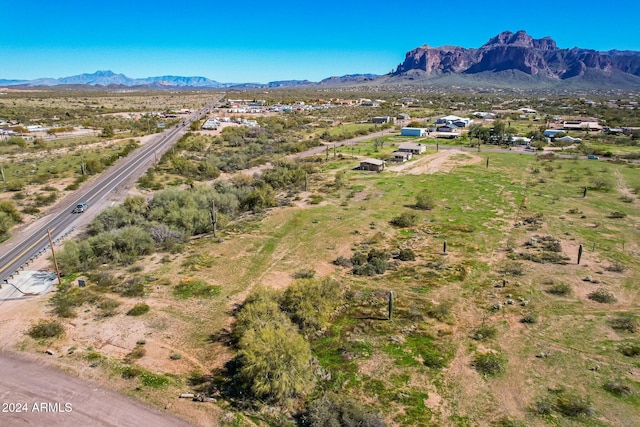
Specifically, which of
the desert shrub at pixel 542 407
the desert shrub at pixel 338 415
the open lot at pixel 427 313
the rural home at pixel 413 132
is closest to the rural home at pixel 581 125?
the rural home at pixel 413 132

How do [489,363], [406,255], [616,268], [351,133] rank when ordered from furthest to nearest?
[351,133], [406,255], [616,268], [489,363]

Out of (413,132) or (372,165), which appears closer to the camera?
(372,165)

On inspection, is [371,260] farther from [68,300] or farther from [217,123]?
[217,123]

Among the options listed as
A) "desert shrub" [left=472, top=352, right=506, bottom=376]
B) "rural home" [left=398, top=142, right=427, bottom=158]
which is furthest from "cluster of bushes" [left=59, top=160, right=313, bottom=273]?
"rural home" [left=398, top=142, right=427, bottom=158]

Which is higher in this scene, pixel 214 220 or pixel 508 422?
pixel 214 220

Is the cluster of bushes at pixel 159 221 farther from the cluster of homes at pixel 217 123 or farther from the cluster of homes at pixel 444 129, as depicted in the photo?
the cluster of homes at pixel 444 129

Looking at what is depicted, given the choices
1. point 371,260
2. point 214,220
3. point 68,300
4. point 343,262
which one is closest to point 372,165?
point 214,220

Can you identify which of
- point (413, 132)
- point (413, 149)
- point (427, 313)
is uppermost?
point (413, 132)
